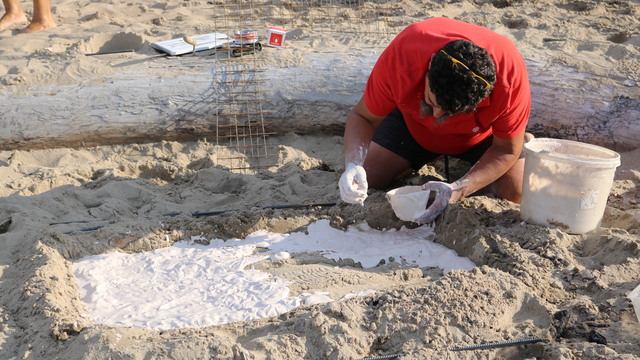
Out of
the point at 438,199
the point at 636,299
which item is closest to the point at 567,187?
the point at 438,199

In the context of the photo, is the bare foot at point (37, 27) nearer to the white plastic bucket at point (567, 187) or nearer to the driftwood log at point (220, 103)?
the driftwood log at point (220, 103)

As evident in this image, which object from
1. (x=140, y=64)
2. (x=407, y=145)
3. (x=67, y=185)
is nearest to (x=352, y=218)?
(x=407, y=145)

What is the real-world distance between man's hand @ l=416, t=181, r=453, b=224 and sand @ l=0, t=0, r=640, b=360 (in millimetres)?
133

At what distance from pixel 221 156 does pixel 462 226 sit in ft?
5.48

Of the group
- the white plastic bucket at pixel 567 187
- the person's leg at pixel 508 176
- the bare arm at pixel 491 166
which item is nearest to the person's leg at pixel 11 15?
the person's leg at pixel 508 176

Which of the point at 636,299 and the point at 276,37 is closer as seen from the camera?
the point at 636,299

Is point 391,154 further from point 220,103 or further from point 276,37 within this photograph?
point 276,37

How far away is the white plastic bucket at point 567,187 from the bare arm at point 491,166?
0.24 ft

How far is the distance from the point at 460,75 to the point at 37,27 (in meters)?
4.19

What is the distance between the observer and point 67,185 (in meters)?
3.59

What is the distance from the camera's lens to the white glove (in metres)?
2.89

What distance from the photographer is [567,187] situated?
2.94 metres

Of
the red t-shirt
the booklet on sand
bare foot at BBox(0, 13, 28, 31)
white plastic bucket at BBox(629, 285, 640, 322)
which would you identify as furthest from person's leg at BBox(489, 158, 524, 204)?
bare foot at BBox(0, 13, 28, 31)

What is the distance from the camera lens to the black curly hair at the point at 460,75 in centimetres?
241
